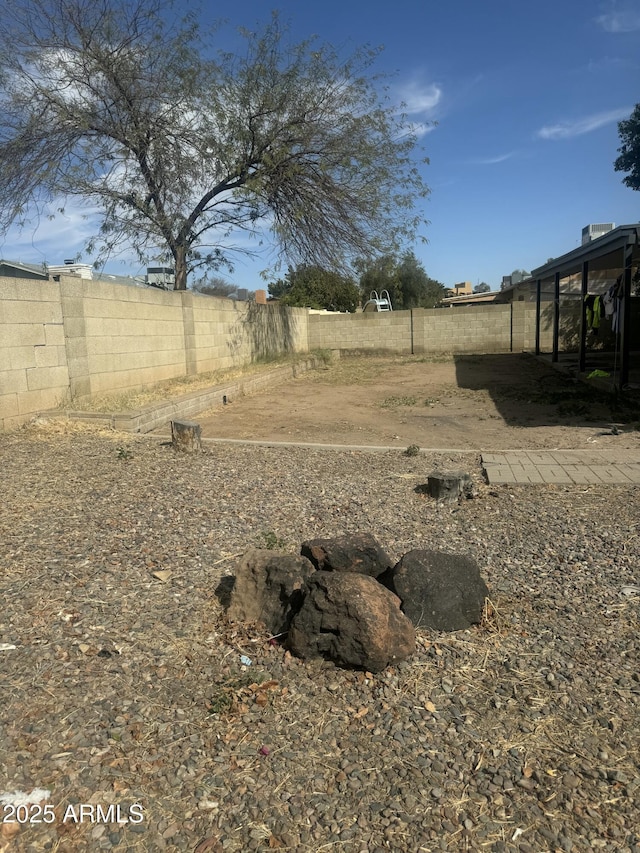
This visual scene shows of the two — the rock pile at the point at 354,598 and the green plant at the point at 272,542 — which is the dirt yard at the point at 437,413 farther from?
the rock pile at the point at 354,598

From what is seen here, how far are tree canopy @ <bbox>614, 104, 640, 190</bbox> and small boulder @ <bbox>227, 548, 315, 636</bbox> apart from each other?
2632cm

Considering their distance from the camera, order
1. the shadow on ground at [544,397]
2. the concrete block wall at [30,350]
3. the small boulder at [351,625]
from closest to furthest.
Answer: the small boulder at [351,625]
the concrete block wall at [30,350]
the shadow on ground at [544,397]

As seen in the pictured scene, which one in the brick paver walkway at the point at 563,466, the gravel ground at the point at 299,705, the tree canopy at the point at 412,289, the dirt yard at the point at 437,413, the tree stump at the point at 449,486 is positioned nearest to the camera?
the gravel ground at the point at 299,705

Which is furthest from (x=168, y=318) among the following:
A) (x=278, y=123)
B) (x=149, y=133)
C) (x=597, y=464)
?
(x=597, y=464)

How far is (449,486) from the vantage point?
512cm

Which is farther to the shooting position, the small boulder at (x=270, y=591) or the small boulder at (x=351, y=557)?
the small boulder at (x=351, y=557)

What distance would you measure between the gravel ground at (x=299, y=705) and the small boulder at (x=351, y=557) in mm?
490

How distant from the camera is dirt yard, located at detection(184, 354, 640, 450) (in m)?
8.09

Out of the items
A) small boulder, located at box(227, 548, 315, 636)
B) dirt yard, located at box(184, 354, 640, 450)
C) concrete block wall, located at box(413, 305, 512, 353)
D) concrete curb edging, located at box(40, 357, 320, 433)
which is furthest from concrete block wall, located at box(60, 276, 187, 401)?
concrete block wall, located at box(413, 305, 512, 353)

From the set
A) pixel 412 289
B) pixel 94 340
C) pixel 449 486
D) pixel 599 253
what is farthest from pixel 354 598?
pixel 412 289

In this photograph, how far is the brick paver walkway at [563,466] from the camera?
5723mm

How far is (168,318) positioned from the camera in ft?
41.3

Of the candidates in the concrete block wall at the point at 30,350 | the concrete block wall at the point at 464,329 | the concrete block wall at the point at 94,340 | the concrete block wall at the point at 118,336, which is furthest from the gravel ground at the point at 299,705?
the concrete block wall at the point at 464,329

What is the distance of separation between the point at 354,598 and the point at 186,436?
4.40 metres
